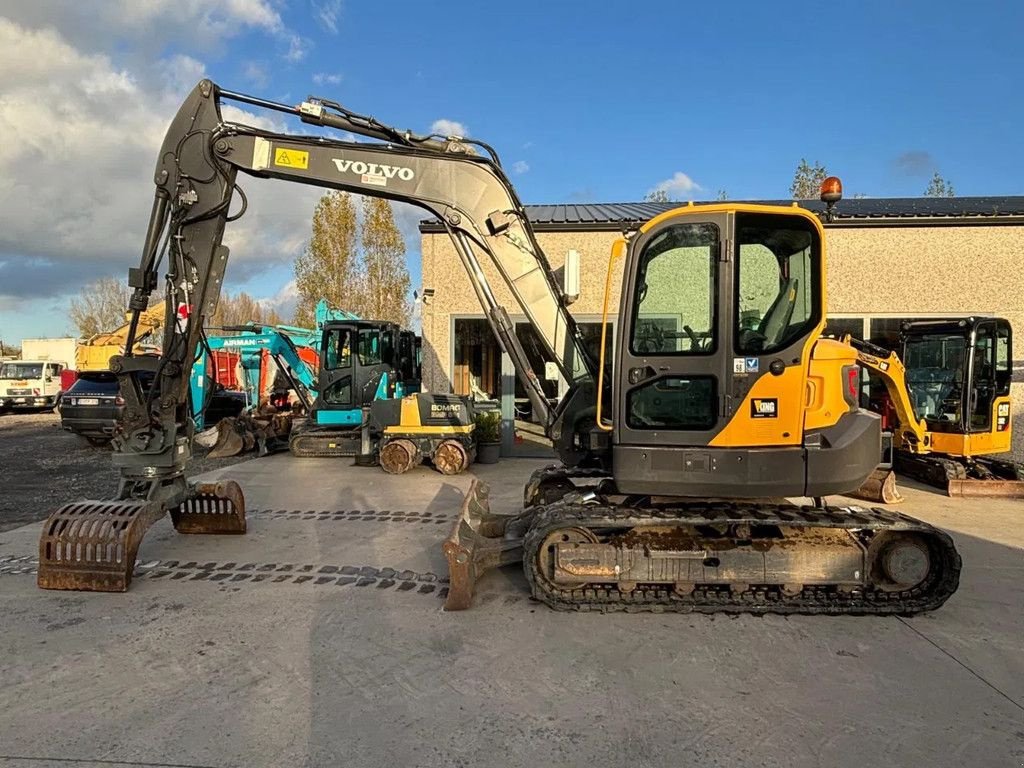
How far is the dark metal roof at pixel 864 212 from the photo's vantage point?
40.0ft

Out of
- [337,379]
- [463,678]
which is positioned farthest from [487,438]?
[463,678]

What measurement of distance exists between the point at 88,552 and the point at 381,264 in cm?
2550

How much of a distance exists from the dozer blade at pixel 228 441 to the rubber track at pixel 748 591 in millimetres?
10172

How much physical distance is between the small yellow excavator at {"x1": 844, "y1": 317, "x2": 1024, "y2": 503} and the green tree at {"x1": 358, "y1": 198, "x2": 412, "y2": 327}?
2276 cm

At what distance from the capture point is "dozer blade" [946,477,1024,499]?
880cm

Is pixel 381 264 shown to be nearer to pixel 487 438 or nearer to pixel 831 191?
pixel 487 438

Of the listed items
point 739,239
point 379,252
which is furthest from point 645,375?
point 379,252

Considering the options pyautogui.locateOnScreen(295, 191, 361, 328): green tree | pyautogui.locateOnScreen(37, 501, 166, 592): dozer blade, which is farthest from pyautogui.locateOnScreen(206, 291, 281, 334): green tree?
pyautogui.locateOnScreen(37, 501, 166, 592): dozer blade

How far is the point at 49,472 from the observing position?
11031 millimetres

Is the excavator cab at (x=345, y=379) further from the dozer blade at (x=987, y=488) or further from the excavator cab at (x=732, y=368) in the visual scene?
the dozer blade at (x=987, y=488)

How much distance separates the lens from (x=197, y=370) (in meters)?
13.6

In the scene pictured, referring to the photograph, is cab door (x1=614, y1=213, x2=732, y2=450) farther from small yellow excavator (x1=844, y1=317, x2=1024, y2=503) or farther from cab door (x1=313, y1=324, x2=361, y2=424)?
cab door (x1=313, y1=324, x2=361, y2=424)

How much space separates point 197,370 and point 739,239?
12484 millimetres

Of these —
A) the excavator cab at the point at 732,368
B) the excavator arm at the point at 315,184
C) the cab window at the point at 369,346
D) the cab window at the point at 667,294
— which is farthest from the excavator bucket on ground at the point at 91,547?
the cab window at the point at 369,346
